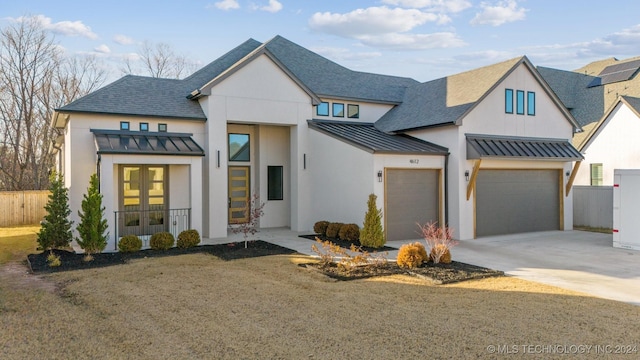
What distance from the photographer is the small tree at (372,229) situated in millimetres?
13727

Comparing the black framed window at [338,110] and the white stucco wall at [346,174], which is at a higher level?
the black framed window at [338,110]

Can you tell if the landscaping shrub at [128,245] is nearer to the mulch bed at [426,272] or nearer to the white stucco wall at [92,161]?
the white stucco wall at [92,161]

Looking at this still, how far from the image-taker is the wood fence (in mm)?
21828

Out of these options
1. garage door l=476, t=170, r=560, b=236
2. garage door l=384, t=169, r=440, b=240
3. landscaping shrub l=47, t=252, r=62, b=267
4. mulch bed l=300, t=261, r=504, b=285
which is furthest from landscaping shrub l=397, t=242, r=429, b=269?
landscaping shrub l=47, t=252, r=62, b=267

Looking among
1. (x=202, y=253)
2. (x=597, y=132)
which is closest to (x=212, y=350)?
(x=202, y=253)

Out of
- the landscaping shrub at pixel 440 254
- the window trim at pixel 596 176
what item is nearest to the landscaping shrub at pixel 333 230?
the landscaping shrub at pixel 440 254

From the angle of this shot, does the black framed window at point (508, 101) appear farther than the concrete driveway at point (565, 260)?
Yes

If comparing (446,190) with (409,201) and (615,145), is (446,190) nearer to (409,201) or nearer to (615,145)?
(409,201)

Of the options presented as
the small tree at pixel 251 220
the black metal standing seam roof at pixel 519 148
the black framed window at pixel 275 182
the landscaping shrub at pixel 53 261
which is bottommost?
the landscaping shrub at pixel 53 261

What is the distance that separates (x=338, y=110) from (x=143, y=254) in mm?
10503

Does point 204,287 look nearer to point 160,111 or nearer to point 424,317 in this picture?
point 424,317

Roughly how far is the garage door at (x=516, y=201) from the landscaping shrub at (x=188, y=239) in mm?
10099

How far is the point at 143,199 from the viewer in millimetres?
15750

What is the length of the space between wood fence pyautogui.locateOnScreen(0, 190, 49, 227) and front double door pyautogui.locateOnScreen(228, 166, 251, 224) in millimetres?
10692
